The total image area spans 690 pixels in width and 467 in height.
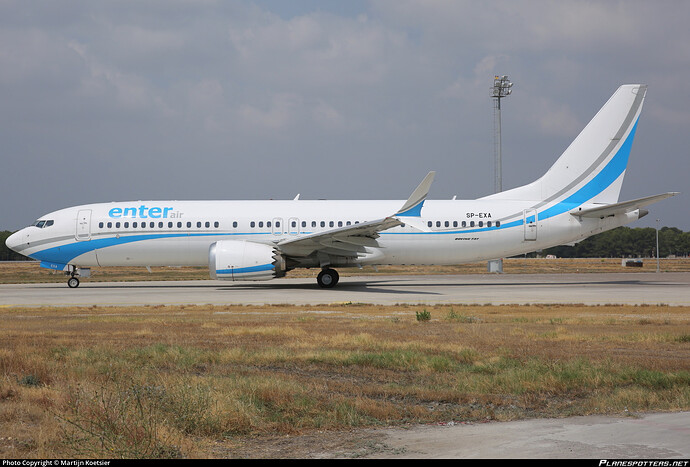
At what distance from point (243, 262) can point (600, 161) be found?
16.5 metres

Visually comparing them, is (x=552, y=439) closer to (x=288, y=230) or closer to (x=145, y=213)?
(x=288, y=230)

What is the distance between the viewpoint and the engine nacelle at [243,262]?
87.5 feet

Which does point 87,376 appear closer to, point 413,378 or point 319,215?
point 413,378

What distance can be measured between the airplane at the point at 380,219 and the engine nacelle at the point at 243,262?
99 cm

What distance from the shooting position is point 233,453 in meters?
5.66

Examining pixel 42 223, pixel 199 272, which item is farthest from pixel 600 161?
pixel 199 272

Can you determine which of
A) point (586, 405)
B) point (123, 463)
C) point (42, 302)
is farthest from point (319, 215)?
point (123, 463)

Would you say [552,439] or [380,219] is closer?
[552,439]

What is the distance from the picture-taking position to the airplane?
1139 inches

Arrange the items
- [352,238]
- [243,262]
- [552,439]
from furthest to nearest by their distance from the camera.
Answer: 1. [352,238]
2. [243,262]
3. [552,439]

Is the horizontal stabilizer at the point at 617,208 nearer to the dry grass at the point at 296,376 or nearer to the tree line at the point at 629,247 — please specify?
→ the dry grass at the point at 296,376

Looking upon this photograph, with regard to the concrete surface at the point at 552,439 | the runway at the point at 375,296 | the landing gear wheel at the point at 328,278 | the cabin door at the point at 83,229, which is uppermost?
the cabin door at the point at 83,229

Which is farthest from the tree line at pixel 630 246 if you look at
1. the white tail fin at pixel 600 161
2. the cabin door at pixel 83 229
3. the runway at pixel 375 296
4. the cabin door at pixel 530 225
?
the cabin door at pixel 83 229

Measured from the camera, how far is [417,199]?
2597 centimetres
